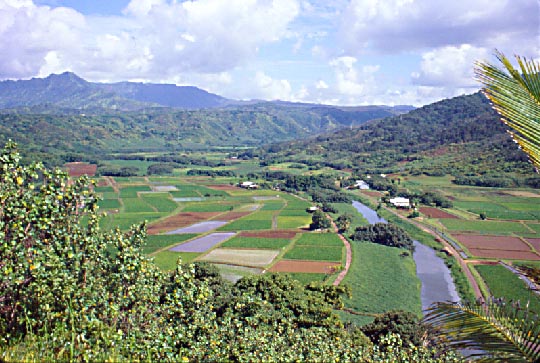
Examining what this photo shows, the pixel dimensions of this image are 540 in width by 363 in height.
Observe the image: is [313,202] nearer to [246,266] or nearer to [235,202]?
[235,202]

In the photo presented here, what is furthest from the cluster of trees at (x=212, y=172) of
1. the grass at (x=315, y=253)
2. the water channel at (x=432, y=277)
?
the water channel at (x=432, y=277)

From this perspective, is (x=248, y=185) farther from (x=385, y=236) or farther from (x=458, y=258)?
Result: (x=458, y=258)

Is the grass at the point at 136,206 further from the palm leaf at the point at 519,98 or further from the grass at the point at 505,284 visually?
the palm leaf at the point at 519,98

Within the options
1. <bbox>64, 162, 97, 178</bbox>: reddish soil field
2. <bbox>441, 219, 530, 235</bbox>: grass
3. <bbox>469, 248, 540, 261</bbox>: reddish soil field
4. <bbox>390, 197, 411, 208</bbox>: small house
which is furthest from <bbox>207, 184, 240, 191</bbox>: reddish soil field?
<bbox>469, 248, 540, 261</bbox>: reddish soil field

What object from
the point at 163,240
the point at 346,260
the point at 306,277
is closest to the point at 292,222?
the point at 163,240

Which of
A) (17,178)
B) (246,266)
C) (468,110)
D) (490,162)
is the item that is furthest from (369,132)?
(17,178)

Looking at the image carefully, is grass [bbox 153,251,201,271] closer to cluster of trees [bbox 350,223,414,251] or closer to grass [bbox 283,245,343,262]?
grass [bbox 283,245,343,262]
